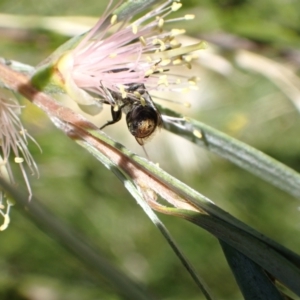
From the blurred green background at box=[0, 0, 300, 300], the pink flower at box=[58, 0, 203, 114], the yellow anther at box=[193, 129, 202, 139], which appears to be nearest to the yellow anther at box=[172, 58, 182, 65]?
the pink flower at box=[58, 0, 203, 114]

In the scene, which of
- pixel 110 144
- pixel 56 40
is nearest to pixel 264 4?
pixel 56 40

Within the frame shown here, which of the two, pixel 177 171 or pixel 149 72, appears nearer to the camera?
pixel 149 72

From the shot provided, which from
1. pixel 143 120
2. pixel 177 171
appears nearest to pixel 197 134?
pixel 143 120

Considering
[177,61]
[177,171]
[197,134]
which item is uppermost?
[177,61]

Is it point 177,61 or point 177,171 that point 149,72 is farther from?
point 177,171

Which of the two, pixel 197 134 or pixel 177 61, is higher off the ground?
pixel 177 61

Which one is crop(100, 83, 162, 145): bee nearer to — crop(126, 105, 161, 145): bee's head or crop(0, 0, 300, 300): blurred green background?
crop(126, 105, 161, 145): bee's head
